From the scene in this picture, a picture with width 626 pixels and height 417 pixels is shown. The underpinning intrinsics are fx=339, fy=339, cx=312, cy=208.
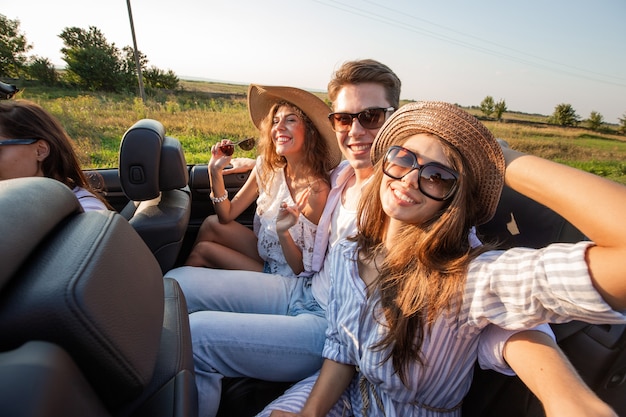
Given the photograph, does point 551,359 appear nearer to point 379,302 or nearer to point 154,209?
point 379,302

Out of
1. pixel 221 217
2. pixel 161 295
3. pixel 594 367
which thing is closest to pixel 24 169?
pixel 221 217

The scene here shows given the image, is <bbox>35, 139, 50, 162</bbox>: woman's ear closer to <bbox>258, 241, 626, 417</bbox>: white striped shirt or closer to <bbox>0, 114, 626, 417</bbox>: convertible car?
<bbox>0, 114, 626, 417</bbox>: convertible car

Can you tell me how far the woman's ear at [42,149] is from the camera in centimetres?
196

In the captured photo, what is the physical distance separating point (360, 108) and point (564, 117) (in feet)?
140

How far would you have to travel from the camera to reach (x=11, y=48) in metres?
23.3

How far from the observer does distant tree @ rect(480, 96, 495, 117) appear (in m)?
38.0

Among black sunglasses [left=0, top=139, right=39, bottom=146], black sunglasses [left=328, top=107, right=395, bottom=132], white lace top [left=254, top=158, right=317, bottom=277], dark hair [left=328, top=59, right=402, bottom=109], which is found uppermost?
dark hair [left=328, top=59, right=402, bottom=109]

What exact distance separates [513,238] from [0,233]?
174 cm

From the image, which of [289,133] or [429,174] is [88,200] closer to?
[289,133]

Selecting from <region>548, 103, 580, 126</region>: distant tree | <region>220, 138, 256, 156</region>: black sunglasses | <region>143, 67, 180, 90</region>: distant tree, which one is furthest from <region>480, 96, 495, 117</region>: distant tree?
<region>220, 138, 256, 156</region>: black sunglasses

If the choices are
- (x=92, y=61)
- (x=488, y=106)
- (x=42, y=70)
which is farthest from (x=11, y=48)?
(x=488, y=106)

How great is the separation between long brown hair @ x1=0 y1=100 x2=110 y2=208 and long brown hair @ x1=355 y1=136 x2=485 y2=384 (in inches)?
75.6

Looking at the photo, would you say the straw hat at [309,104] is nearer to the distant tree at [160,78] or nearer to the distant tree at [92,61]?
the distant tree at [92,61]

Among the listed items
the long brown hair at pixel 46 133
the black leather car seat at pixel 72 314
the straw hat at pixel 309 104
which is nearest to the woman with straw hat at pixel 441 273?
the black leather car seat at pixel 72 314
